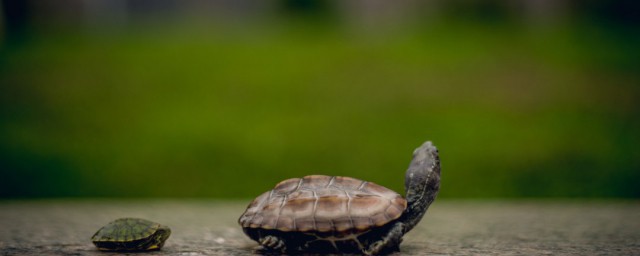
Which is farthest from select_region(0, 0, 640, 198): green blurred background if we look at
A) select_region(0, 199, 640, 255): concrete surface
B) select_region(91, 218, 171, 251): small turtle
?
select_region(91, 218, 171, 251): small turtle

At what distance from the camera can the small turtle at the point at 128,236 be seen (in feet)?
10.4

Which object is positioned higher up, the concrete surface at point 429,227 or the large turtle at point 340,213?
the large turtle at point 340,213

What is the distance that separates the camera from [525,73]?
11.0 m

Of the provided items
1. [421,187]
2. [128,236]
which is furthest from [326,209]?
[128,236]

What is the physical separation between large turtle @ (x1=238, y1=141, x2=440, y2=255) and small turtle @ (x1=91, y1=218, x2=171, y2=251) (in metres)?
0.52

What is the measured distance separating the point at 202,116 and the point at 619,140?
598 cm

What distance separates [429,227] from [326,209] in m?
1.99

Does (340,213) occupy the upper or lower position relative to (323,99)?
lower

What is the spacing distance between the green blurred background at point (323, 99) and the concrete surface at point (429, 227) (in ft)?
3.37

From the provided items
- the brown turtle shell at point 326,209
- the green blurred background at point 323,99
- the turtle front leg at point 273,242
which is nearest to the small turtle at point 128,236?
the brown turtle shell at point 326,209

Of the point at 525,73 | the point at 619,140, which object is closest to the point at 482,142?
the point at 619,140

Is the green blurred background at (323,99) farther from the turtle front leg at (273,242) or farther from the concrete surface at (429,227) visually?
the turtle front leg at (273,242)

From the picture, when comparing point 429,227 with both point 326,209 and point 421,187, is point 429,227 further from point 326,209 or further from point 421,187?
point 326,209

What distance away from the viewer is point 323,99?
1027 cm
